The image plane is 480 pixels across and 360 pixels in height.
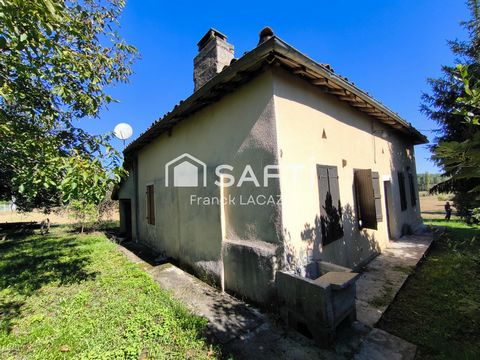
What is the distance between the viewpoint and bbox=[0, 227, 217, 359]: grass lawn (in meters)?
3.11

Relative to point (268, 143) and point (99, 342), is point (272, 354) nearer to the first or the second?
point (99, 342)

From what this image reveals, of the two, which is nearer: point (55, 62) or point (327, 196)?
point (55, 62)

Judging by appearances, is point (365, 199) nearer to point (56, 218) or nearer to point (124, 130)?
point (124, 130)

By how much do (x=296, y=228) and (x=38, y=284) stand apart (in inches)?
262

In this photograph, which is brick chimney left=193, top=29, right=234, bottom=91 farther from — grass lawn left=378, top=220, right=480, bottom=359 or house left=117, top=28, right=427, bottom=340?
grass lawn left=378, top=220, right=480, bottom=359

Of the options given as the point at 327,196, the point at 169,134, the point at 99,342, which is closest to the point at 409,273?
the point at 327,196

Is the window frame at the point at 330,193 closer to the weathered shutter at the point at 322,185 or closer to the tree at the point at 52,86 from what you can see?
the weathered shutter at the point at 322,185

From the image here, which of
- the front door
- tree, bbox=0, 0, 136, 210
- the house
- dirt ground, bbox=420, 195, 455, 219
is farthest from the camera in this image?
dirt ground, bbox=420, 195, 455, 219

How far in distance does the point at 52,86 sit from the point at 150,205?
5787 mm

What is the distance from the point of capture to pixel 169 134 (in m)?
7.41

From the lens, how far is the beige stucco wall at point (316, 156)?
4.10 m

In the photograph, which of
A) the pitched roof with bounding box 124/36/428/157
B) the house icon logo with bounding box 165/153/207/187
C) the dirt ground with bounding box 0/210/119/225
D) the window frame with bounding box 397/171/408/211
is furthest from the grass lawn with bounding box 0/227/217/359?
the dirt ground with bounding box 0/210/119/225

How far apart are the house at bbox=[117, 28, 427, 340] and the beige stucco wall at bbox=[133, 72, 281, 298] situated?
0.03 m

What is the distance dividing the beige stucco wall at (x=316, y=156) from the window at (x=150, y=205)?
6.34 m
